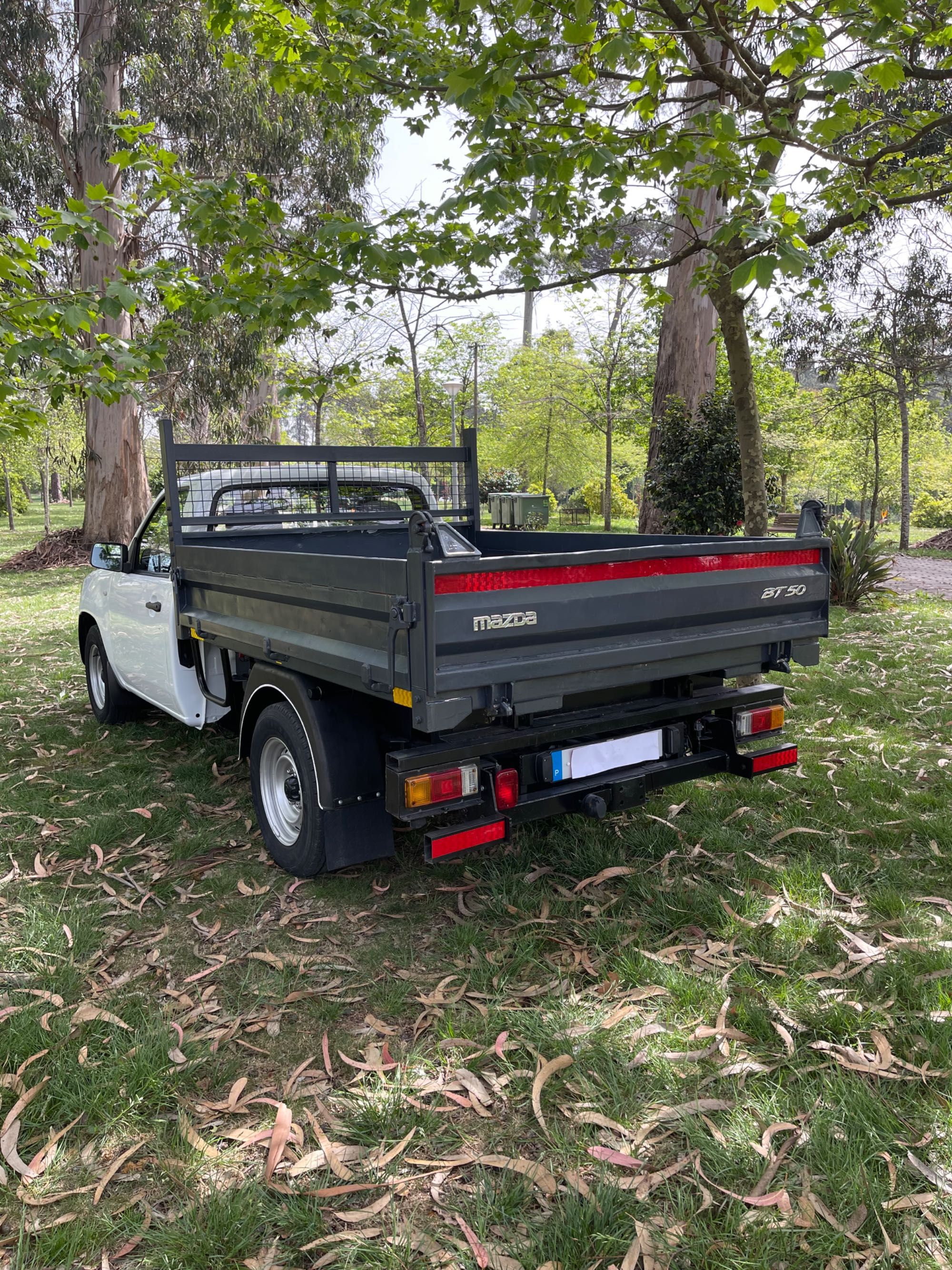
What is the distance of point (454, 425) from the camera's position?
24.3m

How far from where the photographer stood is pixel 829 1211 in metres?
2.01

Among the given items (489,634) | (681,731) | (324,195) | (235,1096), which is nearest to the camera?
(235,1096)

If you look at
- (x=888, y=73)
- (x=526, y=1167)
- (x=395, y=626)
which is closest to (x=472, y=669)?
(x=395, y=626)

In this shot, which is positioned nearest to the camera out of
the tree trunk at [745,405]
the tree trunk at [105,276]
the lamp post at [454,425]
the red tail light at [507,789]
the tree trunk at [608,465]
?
the red tail light at [507,789]

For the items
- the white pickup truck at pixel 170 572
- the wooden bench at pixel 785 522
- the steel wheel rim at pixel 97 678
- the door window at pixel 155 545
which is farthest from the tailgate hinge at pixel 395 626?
the wooden bench at pixel 785 522

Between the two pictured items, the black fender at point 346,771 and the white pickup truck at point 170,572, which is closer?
the black fender at point 346,771

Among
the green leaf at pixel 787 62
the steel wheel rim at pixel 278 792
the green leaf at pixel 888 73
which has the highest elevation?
the green leaf at pixel 787 62

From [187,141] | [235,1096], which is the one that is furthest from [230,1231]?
[187,141]

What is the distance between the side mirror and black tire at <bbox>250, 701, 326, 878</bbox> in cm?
241

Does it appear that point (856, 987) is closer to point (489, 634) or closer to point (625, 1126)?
point (625, 1126)

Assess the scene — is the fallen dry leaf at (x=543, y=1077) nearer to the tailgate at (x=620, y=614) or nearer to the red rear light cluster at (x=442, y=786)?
the red rear light cluster at (x=442, y=786)

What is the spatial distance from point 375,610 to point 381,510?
2955 mm

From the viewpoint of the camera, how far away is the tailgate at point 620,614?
8.77ft

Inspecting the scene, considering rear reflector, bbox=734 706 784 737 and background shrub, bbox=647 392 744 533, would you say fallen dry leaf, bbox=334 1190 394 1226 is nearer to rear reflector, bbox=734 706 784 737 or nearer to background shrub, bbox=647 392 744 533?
rear reflector, bbox=734 706 784 737
